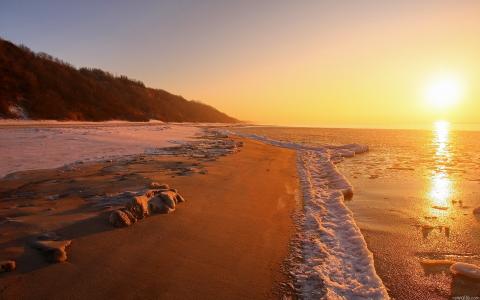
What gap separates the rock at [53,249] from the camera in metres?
3.62

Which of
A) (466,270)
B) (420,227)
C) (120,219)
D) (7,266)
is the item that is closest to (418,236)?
(420,227)

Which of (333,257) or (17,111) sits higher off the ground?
(17,111)

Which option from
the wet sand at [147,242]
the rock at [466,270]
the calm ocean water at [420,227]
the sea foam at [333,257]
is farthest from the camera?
the rock at [466,270]

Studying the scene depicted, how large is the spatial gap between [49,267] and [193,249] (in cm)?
167

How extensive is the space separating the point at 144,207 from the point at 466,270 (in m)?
4.69

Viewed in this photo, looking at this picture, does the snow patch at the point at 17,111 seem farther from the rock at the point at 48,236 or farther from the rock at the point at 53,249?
the rock at the point at 53,249

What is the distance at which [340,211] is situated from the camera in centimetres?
661

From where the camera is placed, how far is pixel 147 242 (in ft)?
14.2

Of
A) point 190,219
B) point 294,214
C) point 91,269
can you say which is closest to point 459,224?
point 294,214

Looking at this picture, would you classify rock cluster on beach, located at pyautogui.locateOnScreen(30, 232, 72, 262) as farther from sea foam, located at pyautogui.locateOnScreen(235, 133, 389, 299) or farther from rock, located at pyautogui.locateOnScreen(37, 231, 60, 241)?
sea foam, located at pyautogui.locateOnScreen(235, 133, 389, 299)

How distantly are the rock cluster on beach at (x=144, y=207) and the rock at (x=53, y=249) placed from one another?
2.74 ft

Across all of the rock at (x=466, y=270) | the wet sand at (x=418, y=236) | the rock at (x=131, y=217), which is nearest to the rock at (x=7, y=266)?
the rock at (x=131, y=217)

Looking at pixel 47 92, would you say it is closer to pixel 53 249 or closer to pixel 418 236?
pixel 53 249

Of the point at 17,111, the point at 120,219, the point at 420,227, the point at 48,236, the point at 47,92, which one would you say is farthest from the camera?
the point at 47,92
